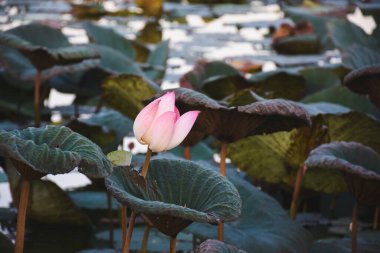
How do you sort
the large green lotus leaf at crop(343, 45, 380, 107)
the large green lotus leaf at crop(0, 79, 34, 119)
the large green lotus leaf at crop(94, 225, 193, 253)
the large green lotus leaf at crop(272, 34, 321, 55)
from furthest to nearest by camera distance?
the large green lotus leaf at crop(272, 34, 321, 55) < the large green lotus leaf at crop(0, 79, 34, 119) < the large green lotus leaf at crop(94, 225, 193, 253) < the large green lotus leaf at crop(343, 45, 380, 107)

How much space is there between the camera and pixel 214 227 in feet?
6.39

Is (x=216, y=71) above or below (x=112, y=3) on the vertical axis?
above

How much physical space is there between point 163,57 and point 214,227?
2.01 metres

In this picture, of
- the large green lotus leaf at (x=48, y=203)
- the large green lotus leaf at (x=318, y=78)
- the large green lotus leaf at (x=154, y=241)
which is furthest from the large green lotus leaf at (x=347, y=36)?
the large green lotus leaf at (x=48, y=203)

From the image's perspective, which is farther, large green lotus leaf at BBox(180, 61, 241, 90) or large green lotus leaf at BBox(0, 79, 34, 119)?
large green lotus leaf at BBox(0, 79, 34, 119)

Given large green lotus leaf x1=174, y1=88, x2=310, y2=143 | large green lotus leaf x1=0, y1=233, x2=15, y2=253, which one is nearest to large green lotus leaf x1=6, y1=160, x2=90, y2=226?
large green lotus leaf x1=0, y1=233, x2=15, y2=253

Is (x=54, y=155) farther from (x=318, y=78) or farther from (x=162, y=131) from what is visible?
(x=318, y=78)

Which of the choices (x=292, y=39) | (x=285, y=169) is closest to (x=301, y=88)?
(x=285, y=169)

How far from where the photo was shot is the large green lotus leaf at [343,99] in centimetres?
286

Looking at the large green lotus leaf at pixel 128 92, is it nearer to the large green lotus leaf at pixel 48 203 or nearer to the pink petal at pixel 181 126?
the large green lotus leaf at pixel 48 203

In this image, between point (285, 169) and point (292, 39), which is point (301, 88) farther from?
point (292, 39)

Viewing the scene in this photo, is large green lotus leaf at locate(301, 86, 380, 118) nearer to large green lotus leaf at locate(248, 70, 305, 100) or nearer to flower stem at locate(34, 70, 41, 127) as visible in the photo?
large green lotus leaf at locate(248, 70, 305, 100)

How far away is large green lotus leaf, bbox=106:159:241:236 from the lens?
131 centimetres

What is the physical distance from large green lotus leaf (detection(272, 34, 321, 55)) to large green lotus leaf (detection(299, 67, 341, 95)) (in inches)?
90.2
